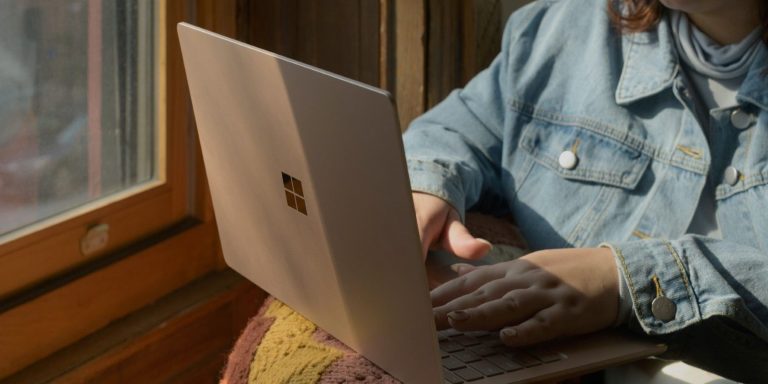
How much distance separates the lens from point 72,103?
1.74 meters

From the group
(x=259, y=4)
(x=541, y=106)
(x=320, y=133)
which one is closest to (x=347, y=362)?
(x=320, y=133)

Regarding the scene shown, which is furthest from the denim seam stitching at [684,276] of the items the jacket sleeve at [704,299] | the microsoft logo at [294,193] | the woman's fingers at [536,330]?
the microsoft logo at [294,193]

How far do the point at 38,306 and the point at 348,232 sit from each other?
2.84ft

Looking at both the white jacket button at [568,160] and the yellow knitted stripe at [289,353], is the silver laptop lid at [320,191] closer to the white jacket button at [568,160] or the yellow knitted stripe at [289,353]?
the yellow knitted stripe at [289,353]

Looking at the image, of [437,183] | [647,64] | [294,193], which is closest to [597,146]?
[647,64]

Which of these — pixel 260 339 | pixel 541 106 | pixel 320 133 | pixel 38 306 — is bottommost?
pixel 38 306

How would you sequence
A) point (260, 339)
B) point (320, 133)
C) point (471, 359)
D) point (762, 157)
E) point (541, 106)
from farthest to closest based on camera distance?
1. point (541, 106)
2. point (762, 157)
3. point (260, 339)
4. point (471, 359)
5. point (320, 133)

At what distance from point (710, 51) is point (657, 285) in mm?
408

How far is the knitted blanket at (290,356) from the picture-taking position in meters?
1.02

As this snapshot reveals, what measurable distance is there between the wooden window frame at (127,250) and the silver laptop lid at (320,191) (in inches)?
23.3

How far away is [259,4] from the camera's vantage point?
204cm

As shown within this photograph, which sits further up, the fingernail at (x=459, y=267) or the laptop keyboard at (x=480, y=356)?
the laptop keyboard at (x=480, y=356)

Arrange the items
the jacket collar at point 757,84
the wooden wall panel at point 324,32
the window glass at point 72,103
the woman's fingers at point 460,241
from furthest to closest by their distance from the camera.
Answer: the wooden wall panel at point 324,32 < the window glass at point 72,103 < the jacket collar at point 757,84 < the woman's fingers at point 460,241

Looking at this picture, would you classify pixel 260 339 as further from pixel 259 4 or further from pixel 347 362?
pixel 259 4
